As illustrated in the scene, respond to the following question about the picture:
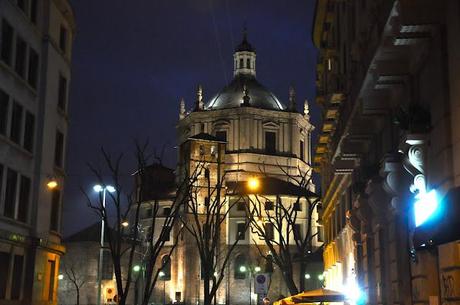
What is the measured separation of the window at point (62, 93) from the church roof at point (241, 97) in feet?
249

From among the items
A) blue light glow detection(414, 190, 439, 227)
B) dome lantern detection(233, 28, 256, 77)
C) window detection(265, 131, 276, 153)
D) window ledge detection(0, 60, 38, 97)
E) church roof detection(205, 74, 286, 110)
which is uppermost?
dome lantern detection(233, 28, 256, 77)

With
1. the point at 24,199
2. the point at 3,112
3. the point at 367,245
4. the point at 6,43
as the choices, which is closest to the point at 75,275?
the point at 24,199

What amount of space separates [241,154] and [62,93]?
72.5m

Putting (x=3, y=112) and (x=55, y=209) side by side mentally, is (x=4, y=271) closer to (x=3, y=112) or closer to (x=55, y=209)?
(x=3, y=112)

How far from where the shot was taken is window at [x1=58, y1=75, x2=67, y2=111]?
4009 centimetres

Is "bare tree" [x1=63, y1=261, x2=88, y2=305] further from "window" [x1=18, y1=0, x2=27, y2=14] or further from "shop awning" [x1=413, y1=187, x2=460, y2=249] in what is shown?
"shop awning" [x1=413, y1=187, x2=460, y2=249]

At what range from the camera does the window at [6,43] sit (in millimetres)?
30625

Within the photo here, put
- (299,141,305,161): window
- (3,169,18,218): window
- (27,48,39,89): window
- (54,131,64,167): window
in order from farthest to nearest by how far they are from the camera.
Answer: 1. (299,141,305,161): window
2. (54,131,64,167): window
3. (27,48,39,89): window
4. (3,169,18,218): window

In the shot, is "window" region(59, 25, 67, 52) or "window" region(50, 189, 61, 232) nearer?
"window" region(50, 189, 61, 232)

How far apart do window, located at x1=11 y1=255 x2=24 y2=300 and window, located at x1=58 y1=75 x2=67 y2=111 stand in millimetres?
10262

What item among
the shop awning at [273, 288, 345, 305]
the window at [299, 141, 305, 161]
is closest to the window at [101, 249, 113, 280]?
the window at [299, 141, 305, 161]

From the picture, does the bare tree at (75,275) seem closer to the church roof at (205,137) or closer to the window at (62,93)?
the church roof at (205,137)

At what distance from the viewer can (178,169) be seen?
108188 millimetres

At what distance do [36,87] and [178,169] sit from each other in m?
73.1
